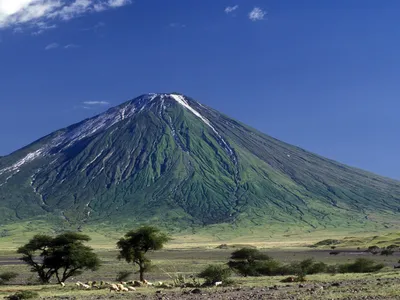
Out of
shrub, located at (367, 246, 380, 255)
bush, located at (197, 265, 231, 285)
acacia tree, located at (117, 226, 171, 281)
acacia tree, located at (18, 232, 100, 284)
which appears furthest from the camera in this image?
shrub, located at (367, 246, 380, 255)

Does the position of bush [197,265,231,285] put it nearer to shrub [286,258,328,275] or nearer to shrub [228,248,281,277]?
shrub [228,248,281,277]

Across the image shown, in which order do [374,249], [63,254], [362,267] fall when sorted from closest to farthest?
[63,254] → [362,267] → [374,249]

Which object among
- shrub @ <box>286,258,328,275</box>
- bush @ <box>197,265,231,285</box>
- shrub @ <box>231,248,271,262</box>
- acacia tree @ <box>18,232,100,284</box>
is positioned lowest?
shrub @ <box>286,258,328,275</box>

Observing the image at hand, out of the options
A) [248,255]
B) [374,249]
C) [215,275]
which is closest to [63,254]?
[215,275]

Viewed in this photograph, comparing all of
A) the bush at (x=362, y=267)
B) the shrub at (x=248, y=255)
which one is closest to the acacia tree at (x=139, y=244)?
the shrub at (x=248, y=255)

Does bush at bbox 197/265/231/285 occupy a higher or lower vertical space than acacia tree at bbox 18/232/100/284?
lower

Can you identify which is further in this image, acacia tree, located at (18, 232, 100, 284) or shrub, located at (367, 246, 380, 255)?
shrub, located at (367, 246, 380, 255)

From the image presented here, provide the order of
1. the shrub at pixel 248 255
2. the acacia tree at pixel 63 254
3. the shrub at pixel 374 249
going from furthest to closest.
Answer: the shrub at pixel 374 249, the shrub at pixel 248 255, the acacia tree at pixel 63 254

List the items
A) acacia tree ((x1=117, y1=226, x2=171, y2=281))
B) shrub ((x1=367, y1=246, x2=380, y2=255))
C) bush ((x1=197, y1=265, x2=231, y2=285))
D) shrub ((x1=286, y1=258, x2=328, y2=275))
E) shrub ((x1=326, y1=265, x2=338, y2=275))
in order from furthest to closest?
shrub ((x1=367, y1=246, x2=380, y2=255)) < shrub ((x1=326, y1=265, x2=338, y2=275)) < shrub ((x1=286, y1=258, x2=328, y2=275)) < acacia tree ((x1=117, y1=226, x2=171, y2=281)) < bush ((x1=197, y1=265, x2=231, y2=285))

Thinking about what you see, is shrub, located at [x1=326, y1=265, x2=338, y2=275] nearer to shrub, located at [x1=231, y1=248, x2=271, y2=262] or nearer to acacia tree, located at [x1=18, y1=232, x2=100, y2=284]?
shrub, located at [x1=231, y1=248, x2=271, y2=262]

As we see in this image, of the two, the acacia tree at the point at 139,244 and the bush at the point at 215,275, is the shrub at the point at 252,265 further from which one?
the bush at the point at 215,275

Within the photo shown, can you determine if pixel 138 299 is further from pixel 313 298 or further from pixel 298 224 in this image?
pixel 298 224

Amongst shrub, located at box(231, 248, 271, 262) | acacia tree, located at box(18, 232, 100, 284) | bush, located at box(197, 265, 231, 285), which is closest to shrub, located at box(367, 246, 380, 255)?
shrub, located at box(231, 248, 271, 262)

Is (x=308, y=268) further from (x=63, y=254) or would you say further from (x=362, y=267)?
(x=63, y=254)
